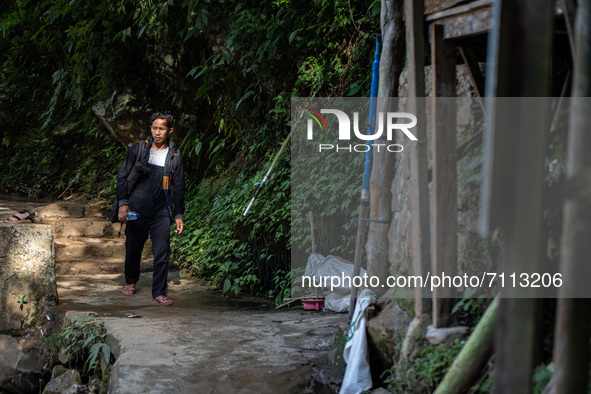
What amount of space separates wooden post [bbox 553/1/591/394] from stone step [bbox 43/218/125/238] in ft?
27.2

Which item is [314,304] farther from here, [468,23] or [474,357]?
[468,23]

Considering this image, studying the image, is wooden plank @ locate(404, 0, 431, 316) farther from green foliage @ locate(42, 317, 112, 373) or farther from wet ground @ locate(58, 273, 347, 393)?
green foliage @ locate(42, 317, 112, 373)

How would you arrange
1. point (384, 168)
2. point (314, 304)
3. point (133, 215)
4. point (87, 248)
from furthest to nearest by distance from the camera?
point (87, 248)
point (133, 215)
point (314, 304)
point (384, 168)

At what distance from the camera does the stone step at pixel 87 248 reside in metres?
8.00

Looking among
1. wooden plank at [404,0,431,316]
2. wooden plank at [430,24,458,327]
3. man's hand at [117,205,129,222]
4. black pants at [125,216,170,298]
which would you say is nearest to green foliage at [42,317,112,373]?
black pants at [125,216,170,298]

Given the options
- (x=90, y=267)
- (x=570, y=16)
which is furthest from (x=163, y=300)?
(x=570, y=16)

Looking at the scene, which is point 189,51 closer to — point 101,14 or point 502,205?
point 101,14

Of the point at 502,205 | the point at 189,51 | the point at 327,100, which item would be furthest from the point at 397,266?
the point at 189,51

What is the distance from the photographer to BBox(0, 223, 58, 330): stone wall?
5.29 meters

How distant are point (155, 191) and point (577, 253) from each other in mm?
4736

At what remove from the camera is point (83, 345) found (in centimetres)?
451

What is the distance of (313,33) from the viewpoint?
6695 mm

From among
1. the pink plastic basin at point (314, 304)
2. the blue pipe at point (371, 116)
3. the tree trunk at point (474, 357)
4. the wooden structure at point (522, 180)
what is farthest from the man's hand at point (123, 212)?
the wooden structure at point (522, 180)

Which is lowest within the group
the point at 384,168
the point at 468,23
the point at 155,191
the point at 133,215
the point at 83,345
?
the point at 83,345
